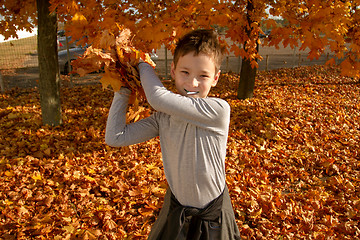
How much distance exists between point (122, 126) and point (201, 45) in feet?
1.88

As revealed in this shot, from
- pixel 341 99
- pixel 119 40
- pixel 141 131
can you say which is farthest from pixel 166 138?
pixel 341 99

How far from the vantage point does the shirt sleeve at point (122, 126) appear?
1.30 m

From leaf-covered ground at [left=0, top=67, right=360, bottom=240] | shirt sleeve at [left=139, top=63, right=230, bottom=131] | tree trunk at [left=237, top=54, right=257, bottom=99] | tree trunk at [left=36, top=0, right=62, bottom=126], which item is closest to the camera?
shirt sleeve at [left=139, top=63, right=230, bottom=131]

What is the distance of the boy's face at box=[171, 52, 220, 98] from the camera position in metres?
1.28

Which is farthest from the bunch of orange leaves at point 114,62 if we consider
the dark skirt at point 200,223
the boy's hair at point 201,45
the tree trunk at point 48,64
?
the tree trunk at point 48,64

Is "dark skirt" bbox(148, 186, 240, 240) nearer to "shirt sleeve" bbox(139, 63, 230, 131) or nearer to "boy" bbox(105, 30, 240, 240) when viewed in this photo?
"boy" bbox(105, 30, 240, 240)

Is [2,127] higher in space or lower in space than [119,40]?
lower

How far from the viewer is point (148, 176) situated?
361cm

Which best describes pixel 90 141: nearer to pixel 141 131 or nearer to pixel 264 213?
pixel 264 213

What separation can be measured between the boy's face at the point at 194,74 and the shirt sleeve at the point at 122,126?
0.93ft

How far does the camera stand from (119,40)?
4.35ft

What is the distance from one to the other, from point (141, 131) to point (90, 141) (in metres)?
3.29

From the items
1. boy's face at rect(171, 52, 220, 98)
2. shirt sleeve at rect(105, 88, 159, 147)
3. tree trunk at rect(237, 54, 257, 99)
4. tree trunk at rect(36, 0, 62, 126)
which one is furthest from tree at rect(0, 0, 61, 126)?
tree trunk at rect(237, 54, 257, 99)

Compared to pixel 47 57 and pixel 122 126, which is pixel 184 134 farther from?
pixel 47 57
